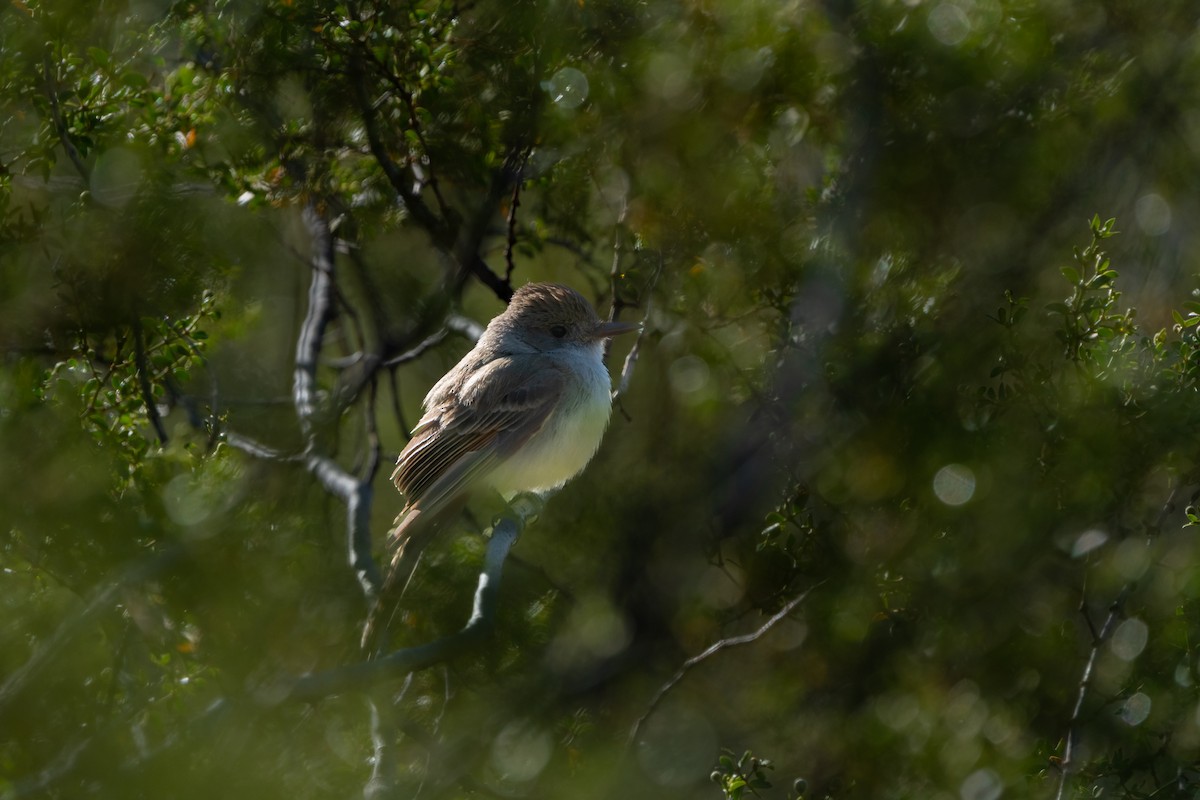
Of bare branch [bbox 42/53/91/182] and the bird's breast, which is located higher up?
bare branch [bbox 42/53/91/182]

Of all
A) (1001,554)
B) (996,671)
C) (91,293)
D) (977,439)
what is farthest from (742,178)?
(91,293)

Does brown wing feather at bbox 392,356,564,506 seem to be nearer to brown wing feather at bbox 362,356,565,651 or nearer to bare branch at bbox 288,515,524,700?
brown wing feather at bbox 362,356,565,651

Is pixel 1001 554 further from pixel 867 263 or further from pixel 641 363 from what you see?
pixel 641 363

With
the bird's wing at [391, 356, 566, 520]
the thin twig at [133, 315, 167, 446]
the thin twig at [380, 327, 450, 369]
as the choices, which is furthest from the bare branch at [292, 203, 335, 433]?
the thin twig at [133, 315, 167, 446]

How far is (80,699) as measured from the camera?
307 centimetres

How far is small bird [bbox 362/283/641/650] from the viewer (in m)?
4.93

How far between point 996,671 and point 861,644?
1.96 ft

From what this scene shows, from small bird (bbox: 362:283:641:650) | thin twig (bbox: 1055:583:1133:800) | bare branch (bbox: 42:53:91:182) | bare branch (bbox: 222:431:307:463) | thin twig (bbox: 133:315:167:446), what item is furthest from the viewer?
small bird (bbox: 362:283:641:650)

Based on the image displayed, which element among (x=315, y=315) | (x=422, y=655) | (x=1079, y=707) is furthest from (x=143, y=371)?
(x=1079, y=707)

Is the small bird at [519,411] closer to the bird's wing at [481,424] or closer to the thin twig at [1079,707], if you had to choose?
the bird's wing at [481,424]

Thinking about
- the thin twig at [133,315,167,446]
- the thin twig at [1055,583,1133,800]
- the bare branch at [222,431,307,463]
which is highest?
the thin twig at [133,315,167,446]

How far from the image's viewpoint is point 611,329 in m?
5.00

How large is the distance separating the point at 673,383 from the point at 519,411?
83cm

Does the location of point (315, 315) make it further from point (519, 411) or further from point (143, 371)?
point (143, 371)
